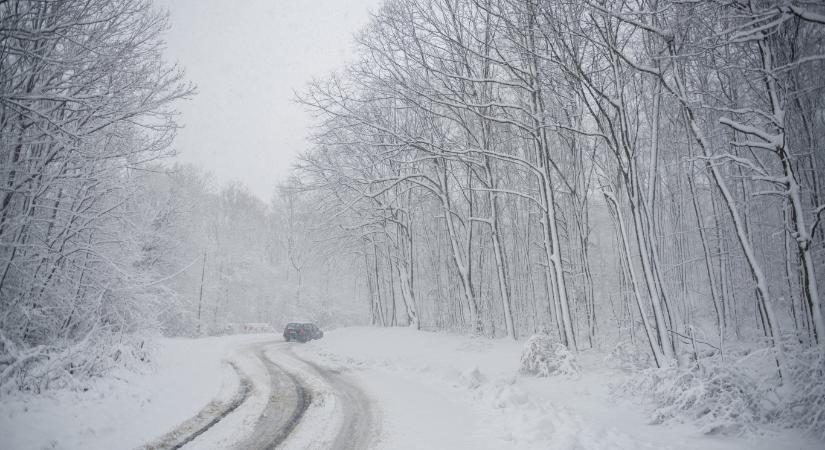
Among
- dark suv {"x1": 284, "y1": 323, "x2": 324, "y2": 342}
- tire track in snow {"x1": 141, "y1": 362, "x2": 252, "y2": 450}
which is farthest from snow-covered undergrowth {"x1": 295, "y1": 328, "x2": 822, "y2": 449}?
dark suv {"x1": 284, "y1": 323, "x2": 324, "y2": 342}

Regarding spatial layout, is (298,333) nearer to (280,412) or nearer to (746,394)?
(280,412)

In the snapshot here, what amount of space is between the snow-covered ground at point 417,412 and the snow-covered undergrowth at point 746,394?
0.22 meters

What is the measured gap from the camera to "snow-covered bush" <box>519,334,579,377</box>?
381 inches

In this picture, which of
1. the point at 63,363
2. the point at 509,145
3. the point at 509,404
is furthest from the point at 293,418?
the point at 509,145

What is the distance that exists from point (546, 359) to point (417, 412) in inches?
158

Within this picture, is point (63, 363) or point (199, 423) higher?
point (63, 363)

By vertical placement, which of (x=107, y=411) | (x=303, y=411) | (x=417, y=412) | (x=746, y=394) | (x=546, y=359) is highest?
(x=107, y=411)

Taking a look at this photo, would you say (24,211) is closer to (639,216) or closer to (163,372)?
(163,372)

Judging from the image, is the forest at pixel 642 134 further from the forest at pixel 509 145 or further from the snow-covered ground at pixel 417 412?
the snow-covered ground at pixel 417 412

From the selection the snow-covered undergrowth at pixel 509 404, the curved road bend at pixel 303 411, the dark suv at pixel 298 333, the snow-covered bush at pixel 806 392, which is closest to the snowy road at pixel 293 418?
the curved road bend at pixel 303 411

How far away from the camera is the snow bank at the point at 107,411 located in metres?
5.69

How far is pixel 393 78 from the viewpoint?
12594 mm

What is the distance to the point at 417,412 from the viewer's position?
769 cm

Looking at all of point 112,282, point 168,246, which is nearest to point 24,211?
point 112,282
